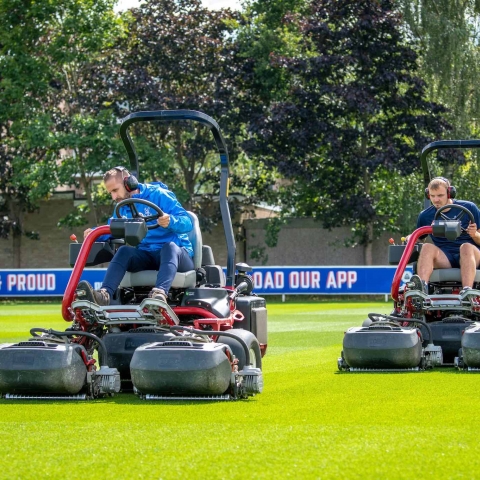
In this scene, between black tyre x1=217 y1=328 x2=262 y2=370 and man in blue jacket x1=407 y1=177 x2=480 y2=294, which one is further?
man in blue jacket x1=407 y1=177 x2=480 y2=294

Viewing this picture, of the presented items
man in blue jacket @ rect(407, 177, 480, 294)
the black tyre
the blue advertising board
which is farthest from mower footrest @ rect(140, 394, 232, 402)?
the blue advertising board

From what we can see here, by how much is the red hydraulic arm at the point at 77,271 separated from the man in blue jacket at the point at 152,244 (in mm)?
104

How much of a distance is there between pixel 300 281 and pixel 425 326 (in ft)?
68.2

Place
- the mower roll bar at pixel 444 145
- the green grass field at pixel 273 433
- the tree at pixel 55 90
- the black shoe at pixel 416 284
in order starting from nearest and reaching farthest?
the green grass field at pixel 273 433
the black shoe at pixel 416 284
the mower roll bar at pixel 444 145
the tree at pixel 55 90

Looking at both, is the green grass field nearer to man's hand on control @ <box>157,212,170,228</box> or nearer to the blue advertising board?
man's hand on control @ <box>157,212,170,228</box>

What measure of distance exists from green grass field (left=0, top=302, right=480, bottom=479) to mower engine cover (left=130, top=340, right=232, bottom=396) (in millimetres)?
146

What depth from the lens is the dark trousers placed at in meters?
9.09

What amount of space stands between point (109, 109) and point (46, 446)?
30390mm

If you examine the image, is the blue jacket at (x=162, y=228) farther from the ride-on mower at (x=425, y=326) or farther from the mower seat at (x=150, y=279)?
the ride-on mower at (x=425, y=326)

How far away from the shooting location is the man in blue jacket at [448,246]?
11023mm

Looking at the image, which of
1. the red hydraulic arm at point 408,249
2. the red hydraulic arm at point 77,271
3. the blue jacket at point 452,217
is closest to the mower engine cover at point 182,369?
the red hydraulic arm at point 77,271

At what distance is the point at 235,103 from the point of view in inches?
1458

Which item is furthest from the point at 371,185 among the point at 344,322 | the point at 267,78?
the point at 344,322

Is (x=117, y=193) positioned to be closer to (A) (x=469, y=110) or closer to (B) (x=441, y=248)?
(B) (x=441, y=248)
